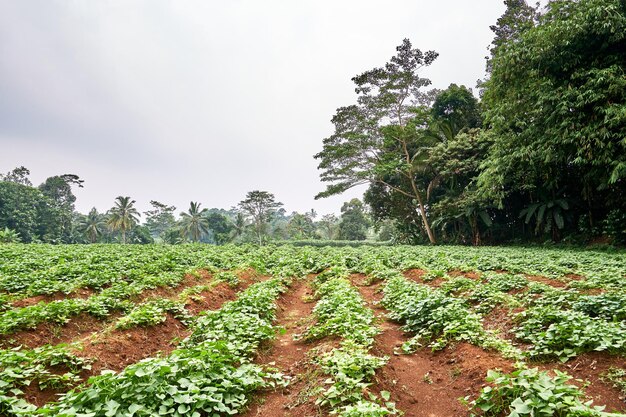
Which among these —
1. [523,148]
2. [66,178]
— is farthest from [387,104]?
[66,178]

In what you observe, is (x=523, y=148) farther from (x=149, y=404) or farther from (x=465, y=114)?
(x=149, y=404)

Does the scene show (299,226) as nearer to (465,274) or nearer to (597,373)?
(465,274)

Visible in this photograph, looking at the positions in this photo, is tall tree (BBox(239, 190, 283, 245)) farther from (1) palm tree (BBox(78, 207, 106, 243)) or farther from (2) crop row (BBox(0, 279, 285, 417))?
(2) crop row (BBox(0, 279, 285, 417))

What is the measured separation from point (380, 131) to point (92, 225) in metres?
56.4

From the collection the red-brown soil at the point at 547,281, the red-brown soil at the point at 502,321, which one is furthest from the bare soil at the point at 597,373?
the red-brown soil at the point at 547,281

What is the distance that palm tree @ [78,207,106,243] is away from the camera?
60.1m

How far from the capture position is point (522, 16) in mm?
29797

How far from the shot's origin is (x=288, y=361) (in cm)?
554

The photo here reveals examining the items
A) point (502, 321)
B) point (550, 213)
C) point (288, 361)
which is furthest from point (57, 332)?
point (550, 213)

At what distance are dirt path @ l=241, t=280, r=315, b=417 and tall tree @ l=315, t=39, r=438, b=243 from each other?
21.4m

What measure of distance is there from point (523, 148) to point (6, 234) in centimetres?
4392

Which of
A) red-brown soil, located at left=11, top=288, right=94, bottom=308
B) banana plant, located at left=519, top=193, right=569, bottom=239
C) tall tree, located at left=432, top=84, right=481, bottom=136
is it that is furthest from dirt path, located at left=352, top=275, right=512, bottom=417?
tall tree, located at left=432, top=84, right=481, bottom=136

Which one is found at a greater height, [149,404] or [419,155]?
[419,155]

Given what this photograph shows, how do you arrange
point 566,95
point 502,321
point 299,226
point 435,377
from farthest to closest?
point 299,226, point 566,95, point 502,321, point 435,377
